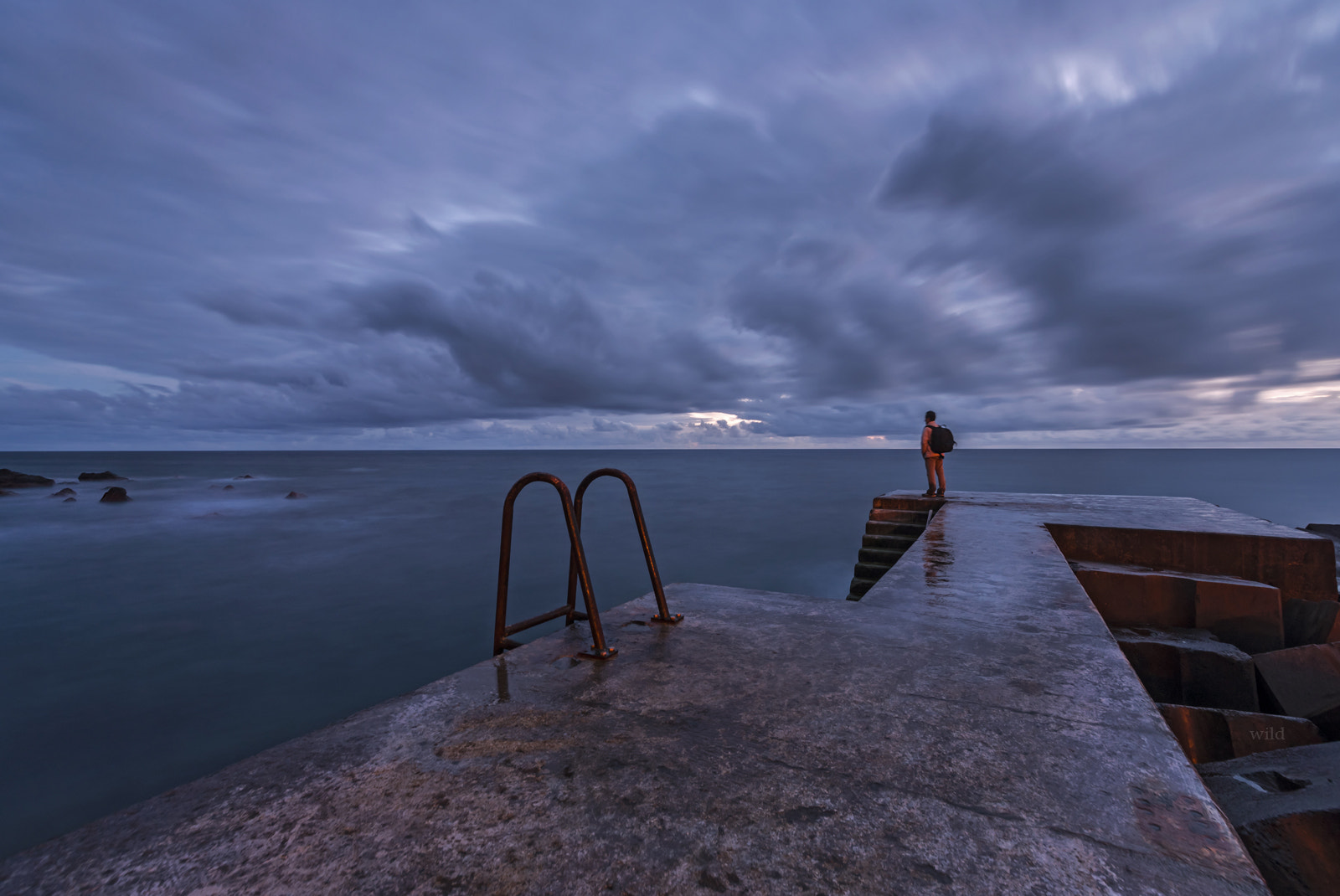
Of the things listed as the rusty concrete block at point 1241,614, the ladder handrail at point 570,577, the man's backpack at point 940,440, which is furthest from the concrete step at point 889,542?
the ladder handrail at point 570,577

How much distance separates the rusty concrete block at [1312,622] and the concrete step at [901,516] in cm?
426

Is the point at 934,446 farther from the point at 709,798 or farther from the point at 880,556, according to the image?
the point at 709,798

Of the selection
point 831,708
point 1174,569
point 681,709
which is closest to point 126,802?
point 681,709

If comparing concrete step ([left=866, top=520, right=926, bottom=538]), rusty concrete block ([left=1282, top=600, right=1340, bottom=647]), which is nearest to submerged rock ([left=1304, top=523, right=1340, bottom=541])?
rusty concrete block ([left=1282, top=600, right=1340, bottom=647])

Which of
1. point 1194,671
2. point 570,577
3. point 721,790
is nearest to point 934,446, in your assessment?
point 1194,671

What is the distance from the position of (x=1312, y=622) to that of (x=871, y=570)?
4.46 metres

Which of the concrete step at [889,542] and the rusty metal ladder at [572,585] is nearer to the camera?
the rusty metal ladder at [572,585]

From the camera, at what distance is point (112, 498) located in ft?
101

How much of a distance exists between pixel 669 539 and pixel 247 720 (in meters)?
15.0

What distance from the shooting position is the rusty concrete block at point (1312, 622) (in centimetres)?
516

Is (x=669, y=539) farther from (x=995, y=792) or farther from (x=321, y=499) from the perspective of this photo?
Result: (x=321, y=499)

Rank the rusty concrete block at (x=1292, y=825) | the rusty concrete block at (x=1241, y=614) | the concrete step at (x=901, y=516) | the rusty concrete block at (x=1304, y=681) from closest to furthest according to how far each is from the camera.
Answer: the rusty concrete block at (x=1292, y=825), the rusty concrete block at (x=1304, y=681), the rusty concrete block at (x=1241, y=614), the concrete step at (x=901, y=516)

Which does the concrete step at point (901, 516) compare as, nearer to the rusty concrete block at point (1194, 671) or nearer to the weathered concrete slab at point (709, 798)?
the rusty concrete block at point (1194, 671)

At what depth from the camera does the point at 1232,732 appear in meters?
3.56
